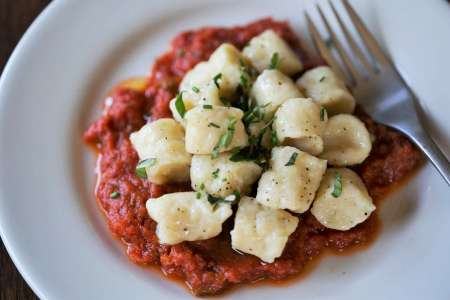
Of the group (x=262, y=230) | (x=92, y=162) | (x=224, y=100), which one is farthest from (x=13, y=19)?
(x=262, y=230)

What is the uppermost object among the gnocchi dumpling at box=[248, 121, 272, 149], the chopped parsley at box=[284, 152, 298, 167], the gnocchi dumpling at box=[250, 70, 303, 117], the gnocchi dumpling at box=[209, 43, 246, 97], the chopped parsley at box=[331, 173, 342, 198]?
the gnocchi dumpling at box=[209, 43, 246, 97]

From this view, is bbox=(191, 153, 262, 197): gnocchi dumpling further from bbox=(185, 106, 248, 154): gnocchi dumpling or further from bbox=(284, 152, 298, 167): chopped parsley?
bbox=(284, 152, 298, 167): chopped parsley

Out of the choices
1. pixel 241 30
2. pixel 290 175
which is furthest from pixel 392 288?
pixel 241 30

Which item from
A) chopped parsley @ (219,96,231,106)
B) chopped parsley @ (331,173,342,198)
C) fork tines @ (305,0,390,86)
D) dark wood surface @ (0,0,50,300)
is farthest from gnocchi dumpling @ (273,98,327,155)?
dark wood surface @ (0,0,50,300)

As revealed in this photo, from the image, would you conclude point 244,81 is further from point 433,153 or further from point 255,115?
point 433,153

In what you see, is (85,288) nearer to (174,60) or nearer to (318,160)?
(318,160)

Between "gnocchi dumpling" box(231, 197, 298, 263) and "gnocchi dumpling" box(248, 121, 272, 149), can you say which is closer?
"gnocchi dumpling" box(231, 197, 298, 263)
